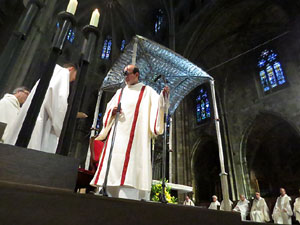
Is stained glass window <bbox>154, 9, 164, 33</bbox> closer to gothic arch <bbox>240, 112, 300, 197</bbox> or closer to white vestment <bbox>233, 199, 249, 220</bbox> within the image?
gothic arch <bbox>240, 112, 300, 197</bbox>

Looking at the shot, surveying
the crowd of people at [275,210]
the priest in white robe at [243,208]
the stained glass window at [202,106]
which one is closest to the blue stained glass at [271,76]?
the stained glass window at [202,106]

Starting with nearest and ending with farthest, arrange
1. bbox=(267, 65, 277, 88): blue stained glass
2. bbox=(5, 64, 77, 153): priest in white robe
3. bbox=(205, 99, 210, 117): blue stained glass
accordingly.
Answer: bbox=(5, 64, 77, 153): priest in white robe → bbox=(267, 65, 277, 88): blue stained glass → bbox=(205, 99, 210, 117): blue stained glass

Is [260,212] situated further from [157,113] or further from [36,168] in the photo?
[36,168]

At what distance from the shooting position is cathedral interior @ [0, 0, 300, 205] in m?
11.0

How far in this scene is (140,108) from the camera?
2234 millimetres

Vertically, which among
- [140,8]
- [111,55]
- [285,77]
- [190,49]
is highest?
[140,8]

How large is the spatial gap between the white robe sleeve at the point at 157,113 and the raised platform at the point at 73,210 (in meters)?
1.01

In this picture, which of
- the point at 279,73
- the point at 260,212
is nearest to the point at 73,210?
the point at 260,212

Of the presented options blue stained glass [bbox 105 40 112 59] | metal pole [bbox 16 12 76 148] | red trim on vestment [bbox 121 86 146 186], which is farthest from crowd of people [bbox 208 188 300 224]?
blue stained glass [bbox 105 40 112 59]

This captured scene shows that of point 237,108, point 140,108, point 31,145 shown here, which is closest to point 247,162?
point 237,108

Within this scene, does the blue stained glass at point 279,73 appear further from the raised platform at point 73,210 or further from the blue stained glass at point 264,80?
the raised platform at point 73,210

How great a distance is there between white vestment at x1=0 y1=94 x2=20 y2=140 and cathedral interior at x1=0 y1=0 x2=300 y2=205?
594 centimetres

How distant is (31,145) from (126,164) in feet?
2.85

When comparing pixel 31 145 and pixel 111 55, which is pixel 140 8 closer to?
pixel 111 55
